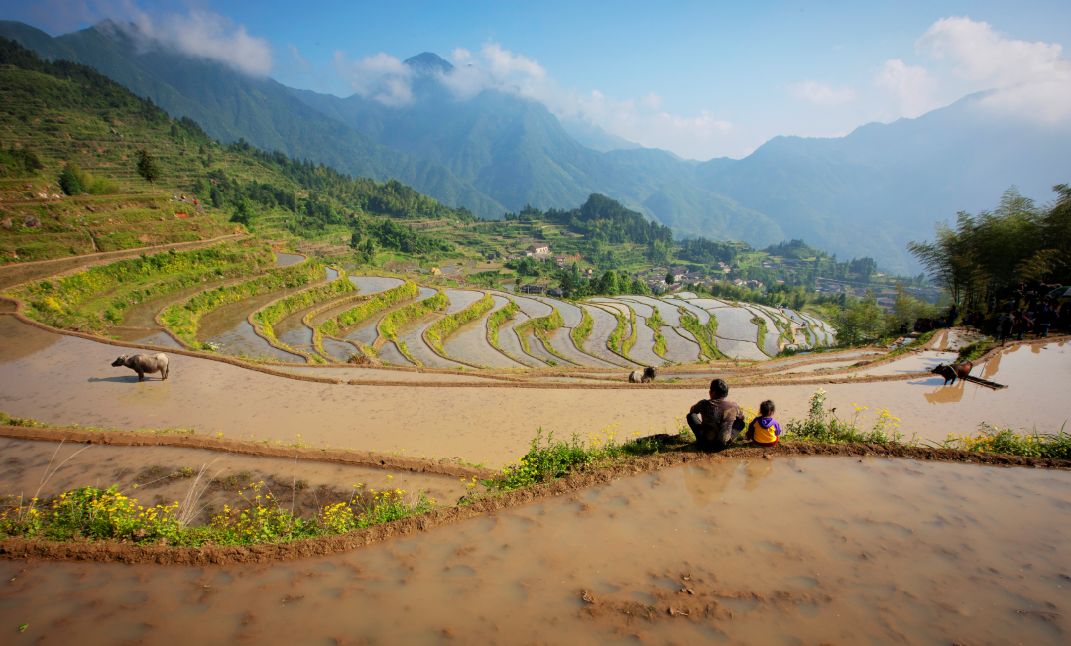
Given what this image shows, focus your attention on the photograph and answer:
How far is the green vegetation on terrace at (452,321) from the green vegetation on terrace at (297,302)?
331 inches

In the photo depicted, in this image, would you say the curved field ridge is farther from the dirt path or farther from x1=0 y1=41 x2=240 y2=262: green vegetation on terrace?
x1=0 y1=41 x2=240 y2=262: green vegetation on terrace

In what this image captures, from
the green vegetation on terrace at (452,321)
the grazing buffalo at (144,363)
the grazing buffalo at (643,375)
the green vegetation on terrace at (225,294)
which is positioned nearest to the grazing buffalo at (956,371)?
the grazing buffalo at (643,375)

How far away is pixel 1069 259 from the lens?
17.7m

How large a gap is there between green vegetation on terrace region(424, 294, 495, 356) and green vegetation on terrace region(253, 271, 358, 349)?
8.41 meters

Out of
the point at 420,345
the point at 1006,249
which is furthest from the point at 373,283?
the point at 1006,249

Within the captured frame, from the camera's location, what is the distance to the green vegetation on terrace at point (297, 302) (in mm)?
21034

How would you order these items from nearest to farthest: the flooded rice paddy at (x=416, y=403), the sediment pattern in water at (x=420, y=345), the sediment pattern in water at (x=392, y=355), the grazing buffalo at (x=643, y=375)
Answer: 1. the flooded rice paddy at (x=416, y=403)
2. the grazing buffalo at (x=643, y=375)
3. the sediment pattern in water at (x=392, y=355)
4. the sediment pattern in water at (x=420, y=345)

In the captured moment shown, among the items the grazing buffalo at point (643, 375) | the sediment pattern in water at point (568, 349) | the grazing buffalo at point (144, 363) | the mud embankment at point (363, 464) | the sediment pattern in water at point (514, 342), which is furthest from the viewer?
the sediment pattern in water at point (568, 349)

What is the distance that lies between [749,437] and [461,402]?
6878mm

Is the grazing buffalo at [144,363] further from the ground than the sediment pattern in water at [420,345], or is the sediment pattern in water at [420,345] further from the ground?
the grazing buffalo at [144,363]

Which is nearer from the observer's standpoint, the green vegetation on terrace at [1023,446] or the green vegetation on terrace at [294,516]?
the green vegetation on terrace at [294,516]

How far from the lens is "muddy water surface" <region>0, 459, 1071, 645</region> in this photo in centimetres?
340

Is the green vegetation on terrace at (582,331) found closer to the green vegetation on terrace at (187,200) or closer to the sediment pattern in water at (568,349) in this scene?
the sediment pattern in water at (568,349)

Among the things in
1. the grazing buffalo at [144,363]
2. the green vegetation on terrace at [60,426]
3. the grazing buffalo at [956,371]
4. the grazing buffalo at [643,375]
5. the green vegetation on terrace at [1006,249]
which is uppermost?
the green vegetation on terrace at [1006,249]
